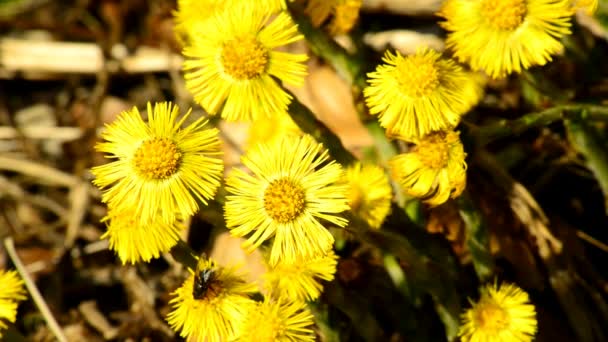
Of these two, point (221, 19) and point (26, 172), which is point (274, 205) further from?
point (26, 172)

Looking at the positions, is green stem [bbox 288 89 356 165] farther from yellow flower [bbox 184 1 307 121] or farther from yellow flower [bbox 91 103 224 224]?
yellow flower [bbox 91 103 224 224]

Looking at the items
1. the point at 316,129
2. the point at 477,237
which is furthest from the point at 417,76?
the point at 477,237

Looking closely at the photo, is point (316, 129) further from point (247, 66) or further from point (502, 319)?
point (502, 319)

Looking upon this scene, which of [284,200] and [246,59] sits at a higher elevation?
[246,59]

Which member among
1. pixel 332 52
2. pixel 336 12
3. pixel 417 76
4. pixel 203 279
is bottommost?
pixel 203 279

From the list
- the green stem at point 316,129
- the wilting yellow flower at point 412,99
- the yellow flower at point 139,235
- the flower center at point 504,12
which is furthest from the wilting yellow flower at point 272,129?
the flower center at point 504,12

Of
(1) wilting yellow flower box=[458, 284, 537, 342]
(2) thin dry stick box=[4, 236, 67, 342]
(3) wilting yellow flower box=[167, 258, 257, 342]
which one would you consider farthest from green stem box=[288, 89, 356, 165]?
(2) thin dry stick box=[4, 236, 67, 342]

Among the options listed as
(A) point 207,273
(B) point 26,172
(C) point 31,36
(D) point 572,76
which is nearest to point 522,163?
(D) point 572,76
